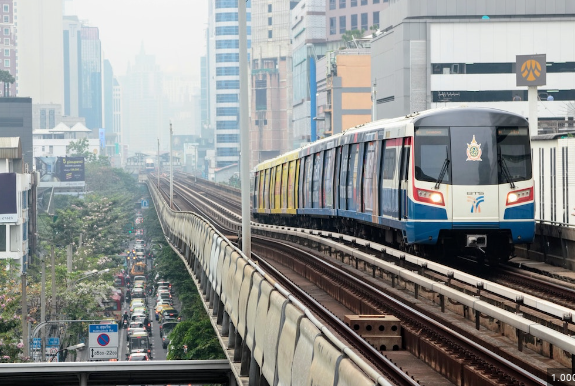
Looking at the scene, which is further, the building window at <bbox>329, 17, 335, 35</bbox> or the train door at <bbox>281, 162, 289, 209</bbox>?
the building window at <bbox>329, 17, 335, 35</bbox>

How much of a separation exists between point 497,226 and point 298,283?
5.20 metres

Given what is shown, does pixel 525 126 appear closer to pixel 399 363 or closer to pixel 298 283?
pixel 298 283

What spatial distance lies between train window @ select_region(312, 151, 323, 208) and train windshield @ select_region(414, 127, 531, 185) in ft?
43.5

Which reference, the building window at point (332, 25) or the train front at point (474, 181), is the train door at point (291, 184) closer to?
the train front at point (474, 181)

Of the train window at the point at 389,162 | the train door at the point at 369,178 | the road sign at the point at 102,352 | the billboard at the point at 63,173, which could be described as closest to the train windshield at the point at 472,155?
the train window at the point at 389,162

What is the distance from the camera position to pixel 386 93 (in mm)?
91000

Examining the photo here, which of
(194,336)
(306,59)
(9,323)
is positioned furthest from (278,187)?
(306,59)

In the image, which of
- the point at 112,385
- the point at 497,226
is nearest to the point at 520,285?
the point at 497,226

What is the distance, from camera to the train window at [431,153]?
20812 millimetres

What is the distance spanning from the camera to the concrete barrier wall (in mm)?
8000

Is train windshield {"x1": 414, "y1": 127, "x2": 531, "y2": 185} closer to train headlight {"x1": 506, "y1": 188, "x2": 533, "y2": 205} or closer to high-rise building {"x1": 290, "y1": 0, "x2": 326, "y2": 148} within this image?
train headlight {"x1": 506, "y1": 188, "x2": 533, "y2": 205}

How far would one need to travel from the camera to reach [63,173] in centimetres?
14625

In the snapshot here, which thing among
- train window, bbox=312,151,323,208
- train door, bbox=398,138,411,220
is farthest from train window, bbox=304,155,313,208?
train door, bbox=398,138,411,220

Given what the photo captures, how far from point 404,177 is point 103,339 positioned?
21.0 meters
